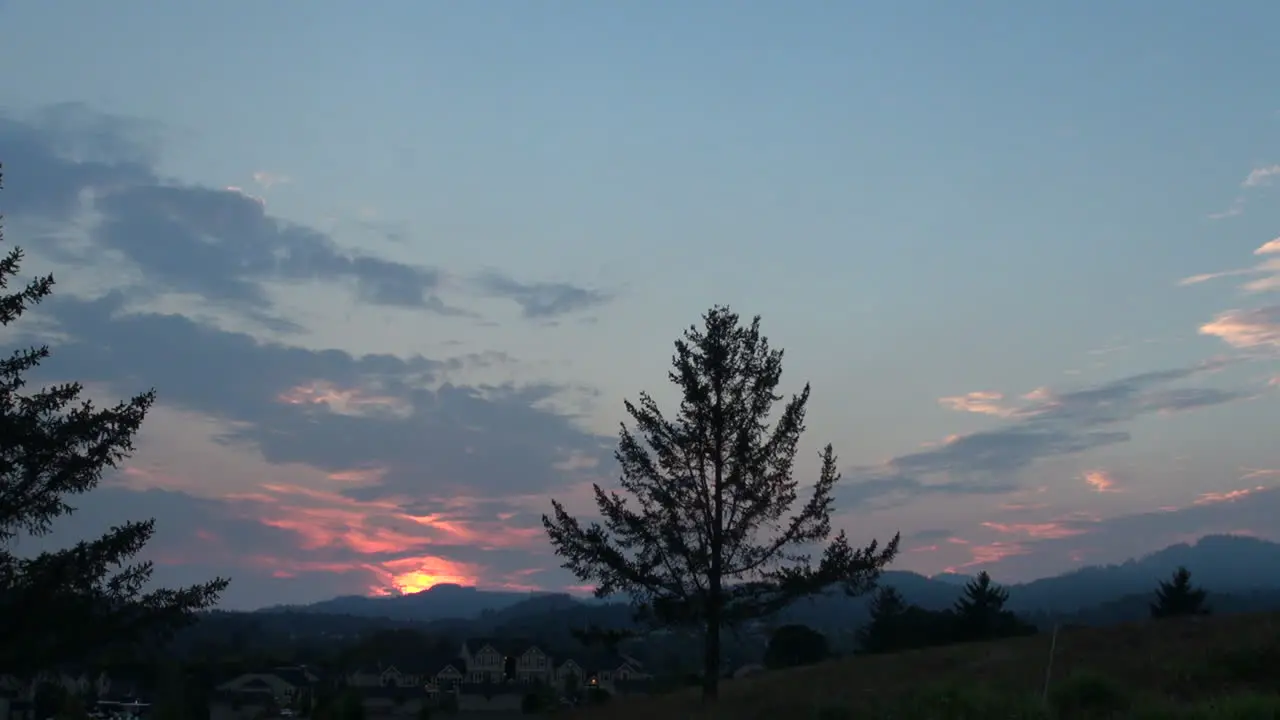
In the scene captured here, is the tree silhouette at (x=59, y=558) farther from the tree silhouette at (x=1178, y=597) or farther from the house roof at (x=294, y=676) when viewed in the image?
the house roof at (x=294, y=676)

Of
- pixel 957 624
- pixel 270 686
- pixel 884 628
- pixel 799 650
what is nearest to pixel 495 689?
pixel 270 686

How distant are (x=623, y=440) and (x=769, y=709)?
30.2 feet

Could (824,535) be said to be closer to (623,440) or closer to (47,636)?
(623,440)

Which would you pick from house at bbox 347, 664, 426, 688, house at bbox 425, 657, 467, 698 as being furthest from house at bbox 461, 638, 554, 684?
house at bbox 347, 664, 426, 688

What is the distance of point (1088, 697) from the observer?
15.9m

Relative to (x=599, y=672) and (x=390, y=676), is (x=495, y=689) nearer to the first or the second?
(x=599, y=672)

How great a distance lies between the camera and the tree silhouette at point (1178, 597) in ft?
159

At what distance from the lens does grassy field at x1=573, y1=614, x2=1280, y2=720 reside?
14.8 meters

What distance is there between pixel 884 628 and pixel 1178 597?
13380 millimetres

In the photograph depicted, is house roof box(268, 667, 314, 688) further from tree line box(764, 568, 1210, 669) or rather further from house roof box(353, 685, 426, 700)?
tree line box(764, 568, 1210, 669)

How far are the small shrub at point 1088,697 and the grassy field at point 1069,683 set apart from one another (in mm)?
18

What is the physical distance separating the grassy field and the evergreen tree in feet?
73.5

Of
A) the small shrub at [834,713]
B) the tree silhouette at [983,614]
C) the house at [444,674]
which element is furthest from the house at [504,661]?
the small shrub at [834,713]

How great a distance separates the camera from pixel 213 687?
61156 mm
